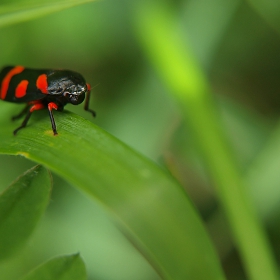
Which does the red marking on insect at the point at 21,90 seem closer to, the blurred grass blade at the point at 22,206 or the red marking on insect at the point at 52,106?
the red marking on insect at the point at 52,106

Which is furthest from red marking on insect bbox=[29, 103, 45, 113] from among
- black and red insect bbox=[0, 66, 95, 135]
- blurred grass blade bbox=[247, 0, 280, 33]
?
blurred grass blade bbox=[247, 0, 280, 33]

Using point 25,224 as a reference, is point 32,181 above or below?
above

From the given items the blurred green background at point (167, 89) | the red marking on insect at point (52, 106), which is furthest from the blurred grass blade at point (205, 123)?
the red marking on insect at point (52, 106)

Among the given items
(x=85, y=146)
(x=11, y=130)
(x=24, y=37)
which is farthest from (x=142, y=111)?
(x=85, y=146)

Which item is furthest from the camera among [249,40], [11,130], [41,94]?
[249,40]

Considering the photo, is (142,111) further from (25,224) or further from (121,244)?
(25,224)

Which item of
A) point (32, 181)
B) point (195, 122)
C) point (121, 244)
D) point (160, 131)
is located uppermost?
point (32, 181)
